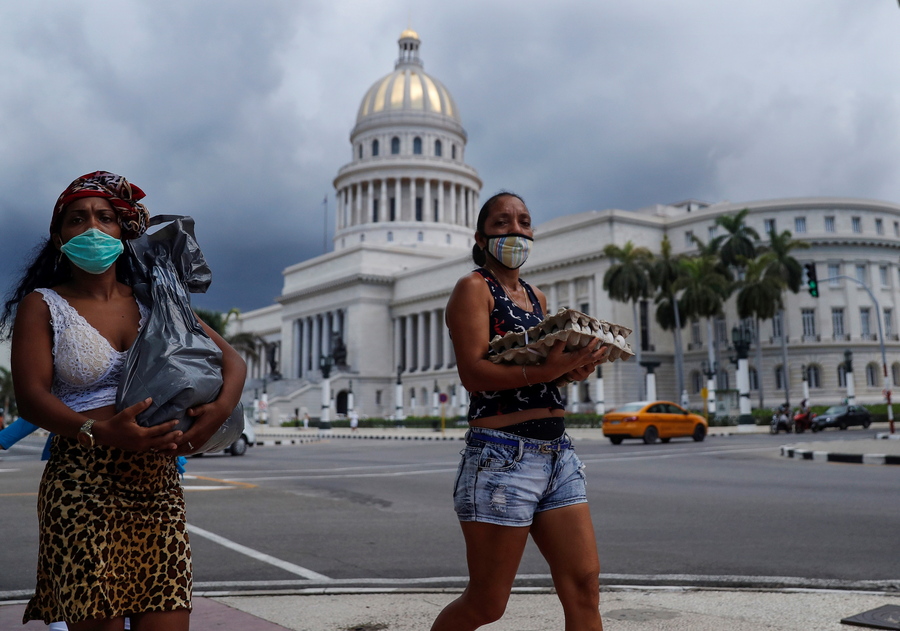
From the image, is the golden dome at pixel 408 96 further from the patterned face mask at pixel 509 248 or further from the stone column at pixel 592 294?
the patterned face mask at pixel 509 248

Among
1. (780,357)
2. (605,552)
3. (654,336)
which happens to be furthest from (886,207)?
(605,552)

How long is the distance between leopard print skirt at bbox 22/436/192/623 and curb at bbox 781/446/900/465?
56.3 feet

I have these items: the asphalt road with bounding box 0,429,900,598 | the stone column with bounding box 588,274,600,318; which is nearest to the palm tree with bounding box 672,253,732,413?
the stone column with bounding box 588,274,600,318

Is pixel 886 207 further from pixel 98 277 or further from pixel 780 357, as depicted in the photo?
pixel 98 277

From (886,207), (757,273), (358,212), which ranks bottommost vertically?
(757,273)

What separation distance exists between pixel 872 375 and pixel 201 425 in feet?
214

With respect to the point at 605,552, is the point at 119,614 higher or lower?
higher

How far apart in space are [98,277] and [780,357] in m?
62.6

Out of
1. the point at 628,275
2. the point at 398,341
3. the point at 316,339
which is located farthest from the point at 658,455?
the point at 316,339

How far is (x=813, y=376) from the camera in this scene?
6044 cm

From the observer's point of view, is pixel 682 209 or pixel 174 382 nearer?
pixel 174 382

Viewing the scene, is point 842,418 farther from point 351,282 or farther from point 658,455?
point 351,282

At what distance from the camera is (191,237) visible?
331 centimetres

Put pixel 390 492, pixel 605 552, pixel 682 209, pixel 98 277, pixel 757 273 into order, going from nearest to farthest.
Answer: pixel 98 277 → pixel 605 552 → pixel 390 492 → pixel 757 273 → pixel 682 209
